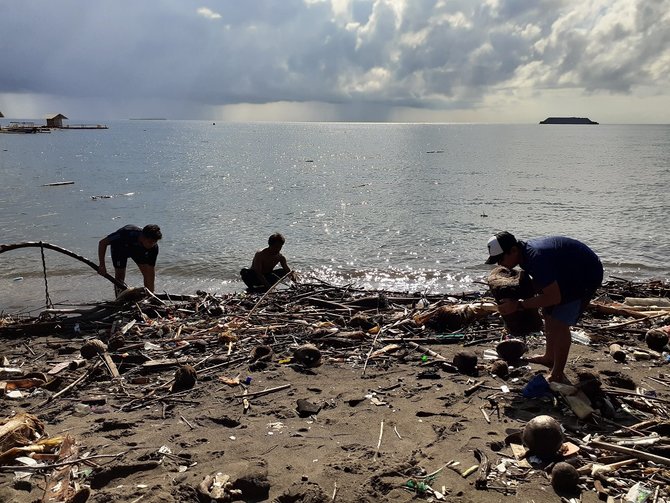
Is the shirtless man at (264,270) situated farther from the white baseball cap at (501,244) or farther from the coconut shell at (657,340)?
the coconut shell at (657,340)

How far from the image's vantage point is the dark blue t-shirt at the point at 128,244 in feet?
31.8

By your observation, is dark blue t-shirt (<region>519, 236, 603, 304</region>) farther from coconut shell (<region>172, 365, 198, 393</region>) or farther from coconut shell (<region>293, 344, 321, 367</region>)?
coconut shell (<region>172, 365, 198, 393</region>)

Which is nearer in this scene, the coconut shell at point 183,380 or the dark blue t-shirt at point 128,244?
the coconut shell at point 183,380

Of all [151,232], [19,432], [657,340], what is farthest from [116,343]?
[657,340]

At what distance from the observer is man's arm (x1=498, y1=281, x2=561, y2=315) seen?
16.9 feet

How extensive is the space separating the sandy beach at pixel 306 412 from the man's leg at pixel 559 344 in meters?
0.38

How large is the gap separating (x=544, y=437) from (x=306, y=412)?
2.26m

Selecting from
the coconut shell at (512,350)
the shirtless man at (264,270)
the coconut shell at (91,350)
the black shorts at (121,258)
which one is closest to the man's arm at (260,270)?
the shirtless man at (264,270)

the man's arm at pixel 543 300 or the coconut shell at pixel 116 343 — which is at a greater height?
the man's arm at pixel 543 300

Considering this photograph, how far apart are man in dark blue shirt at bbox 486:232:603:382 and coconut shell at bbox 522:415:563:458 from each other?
1.42 meters

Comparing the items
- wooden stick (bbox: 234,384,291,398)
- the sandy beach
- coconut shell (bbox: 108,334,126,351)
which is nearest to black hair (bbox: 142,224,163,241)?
the sandy beach

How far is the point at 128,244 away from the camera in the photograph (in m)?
9.78

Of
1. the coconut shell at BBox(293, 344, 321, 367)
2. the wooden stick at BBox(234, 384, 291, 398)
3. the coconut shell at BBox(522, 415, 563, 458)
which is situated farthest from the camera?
the coconut shell at BBox(293, 344, 321, 367)

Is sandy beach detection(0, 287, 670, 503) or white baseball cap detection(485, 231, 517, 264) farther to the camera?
white baseball cap detection(485, 231, 517, 264)
